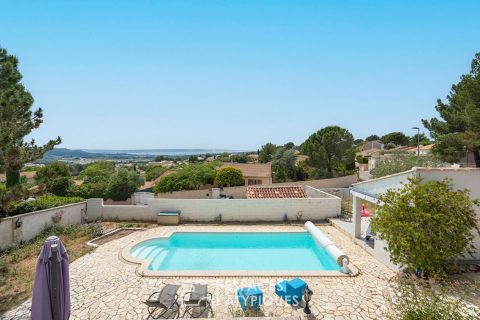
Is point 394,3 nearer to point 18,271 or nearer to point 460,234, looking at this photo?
point 460,234

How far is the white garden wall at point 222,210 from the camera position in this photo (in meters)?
18.5

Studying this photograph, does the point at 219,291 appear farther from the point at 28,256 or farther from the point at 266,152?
the point at 266,152

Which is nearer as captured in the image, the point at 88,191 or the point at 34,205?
the point at 34,205

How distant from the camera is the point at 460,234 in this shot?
8.60m

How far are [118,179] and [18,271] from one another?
21.9m

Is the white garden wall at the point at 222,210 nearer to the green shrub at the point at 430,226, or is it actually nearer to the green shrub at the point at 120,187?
the green shrub at the point at 430,226

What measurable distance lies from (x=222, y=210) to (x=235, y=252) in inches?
162

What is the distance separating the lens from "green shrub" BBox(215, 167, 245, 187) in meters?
33.9

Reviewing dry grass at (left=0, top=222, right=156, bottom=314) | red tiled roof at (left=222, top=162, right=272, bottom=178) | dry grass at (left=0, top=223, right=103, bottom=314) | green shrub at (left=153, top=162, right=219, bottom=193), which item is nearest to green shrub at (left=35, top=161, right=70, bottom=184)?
green shrub at (left=153, top=162, right=219, bottom=193)

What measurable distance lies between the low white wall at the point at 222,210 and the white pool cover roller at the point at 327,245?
2391 mm

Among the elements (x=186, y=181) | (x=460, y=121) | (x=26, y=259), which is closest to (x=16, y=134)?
(x=26, y=259)

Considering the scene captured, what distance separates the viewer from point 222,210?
60.9 ft

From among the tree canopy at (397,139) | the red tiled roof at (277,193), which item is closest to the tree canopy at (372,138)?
the tree canopy at (397,139)

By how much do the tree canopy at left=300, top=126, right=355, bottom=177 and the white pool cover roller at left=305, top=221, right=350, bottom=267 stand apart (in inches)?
927
